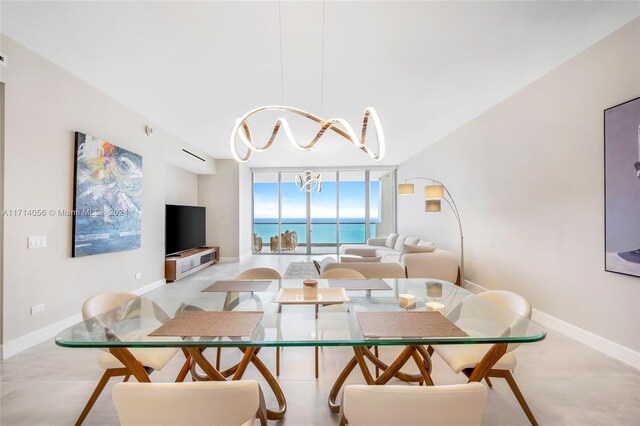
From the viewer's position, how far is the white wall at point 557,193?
2484 mm

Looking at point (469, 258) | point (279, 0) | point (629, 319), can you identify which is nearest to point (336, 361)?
point (629, 319)

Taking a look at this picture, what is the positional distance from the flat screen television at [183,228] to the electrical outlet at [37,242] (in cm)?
241

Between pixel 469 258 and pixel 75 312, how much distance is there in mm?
5528

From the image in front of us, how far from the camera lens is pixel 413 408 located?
894 millimetres

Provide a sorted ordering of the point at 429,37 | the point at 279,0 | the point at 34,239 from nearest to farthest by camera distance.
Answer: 1. the point at 279,0
2. the point at 429,37
3. the point at 34,239

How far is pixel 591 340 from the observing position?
267cm

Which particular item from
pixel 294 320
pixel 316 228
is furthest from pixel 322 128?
pixel 316 228

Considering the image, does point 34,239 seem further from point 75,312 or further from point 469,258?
point 469,258

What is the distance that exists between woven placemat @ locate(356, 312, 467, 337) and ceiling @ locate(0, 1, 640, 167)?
2.20 metres

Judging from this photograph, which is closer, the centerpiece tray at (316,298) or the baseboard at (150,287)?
the centerpiece tray at (316,298)

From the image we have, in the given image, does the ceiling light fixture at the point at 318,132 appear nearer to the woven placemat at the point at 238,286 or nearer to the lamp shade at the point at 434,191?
the woven placemat at the point at 238,286

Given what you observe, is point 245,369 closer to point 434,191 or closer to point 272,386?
point 272,386

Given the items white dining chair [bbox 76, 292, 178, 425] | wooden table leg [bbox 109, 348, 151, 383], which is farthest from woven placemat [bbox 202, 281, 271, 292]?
wooden table leg [bbox 109, 348, 151, 383]

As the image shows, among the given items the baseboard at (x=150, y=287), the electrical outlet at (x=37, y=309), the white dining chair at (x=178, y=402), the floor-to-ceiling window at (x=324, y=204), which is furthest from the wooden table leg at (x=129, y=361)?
the floor-to-ceiling window at (x=324, y=204)
